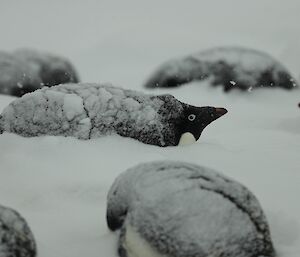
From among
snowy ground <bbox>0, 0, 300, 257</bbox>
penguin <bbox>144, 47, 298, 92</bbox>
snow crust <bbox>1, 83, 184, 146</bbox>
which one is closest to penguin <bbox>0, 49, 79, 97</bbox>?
snowy ground <bbox>0, 0, 300, 257</bbox>

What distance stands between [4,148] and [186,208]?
1179 mm

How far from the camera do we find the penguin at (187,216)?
55.8 inches

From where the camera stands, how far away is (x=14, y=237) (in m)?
1.37

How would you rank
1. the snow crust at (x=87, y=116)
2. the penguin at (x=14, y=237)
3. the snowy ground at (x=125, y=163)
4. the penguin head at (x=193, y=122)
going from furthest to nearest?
1. the penguin head at (x=193, y=122)
2. the snow crust at (x=87, y=116)
3. the snowy ground at (x=125, y=163)
4. the penguin at (x=14, y=237)

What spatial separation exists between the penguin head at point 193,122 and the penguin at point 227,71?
90.4 inches

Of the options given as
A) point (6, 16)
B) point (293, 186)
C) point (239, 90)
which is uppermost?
point (293, 186)

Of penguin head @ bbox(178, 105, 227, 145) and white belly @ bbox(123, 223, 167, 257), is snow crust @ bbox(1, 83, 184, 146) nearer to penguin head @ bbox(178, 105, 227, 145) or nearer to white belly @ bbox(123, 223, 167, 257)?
penguin head @ bbox(178, 105, 227, 145)

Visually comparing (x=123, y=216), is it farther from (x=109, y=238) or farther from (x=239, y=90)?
(x=239, y=90)

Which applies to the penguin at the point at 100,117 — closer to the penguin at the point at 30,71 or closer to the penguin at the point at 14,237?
the penguin at the point at 14,237

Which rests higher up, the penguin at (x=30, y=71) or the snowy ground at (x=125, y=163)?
the snowy ground at (x=125, y=163)

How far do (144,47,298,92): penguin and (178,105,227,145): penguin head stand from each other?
7.54ft

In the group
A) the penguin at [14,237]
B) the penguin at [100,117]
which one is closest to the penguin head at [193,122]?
the penguin at [100,117]

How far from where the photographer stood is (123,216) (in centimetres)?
157

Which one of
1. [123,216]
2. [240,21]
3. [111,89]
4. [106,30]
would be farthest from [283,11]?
[123,216]
